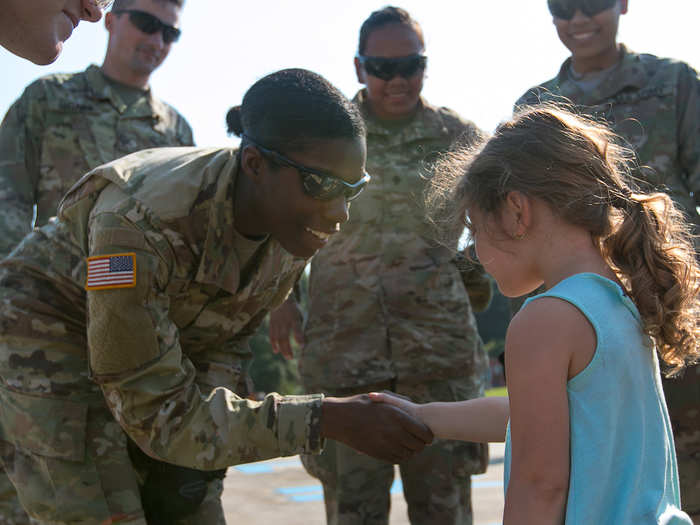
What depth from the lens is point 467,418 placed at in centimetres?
269

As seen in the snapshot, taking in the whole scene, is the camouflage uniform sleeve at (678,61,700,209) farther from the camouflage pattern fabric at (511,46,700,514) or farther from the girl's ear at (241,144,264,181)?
the girl's ear at (241,144,264,181)

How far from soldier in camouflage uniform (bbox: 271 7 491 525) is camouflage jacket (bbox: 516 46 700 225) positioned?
712 millimetres

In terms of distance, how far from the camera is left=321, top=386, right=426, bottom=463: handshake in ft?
8.91

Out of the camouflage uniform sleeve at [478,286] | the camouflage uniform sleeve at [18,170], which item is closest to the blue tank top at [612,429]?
the camouflage uniform sleeve at [478,286]

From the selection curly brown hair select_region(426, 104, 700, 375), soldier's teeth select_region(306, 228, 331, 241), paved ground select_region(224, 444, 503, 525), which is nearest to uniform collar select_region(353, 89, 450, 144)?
soldier's teeth select_region(306, 228, 331, 241)

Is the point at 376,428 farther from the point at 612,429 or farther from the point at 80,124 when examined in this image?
the point at 80,124

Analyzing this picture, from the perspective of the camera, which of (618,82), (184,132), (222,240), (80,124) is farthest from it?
(184,132)

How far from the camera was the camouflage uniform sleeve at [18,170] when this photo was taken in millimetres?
4191

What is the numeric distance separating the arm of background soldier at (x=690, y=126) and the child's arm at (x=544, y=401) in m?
2.04

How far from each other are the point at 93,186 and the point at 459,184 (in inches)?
53.4

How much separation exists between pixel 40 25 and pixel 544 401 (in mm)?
1411

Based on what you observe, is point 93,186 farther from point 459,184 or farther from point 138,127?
point 138,127

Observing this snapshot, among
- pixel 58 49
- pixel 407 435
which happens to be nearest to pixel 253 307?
pixel 407 435

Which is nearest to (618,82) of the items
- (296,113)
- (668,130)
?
(668,130)
